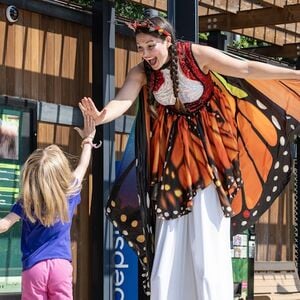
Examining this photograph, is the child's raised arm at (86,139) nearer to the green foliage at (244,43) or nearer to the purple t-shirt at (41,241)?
the purple t-shirt at (41,241)

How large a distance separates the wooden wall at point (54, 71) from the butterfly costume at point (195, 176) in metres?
2.33

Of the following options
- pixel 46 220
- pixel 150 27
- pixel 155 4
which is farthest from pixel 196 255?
pixel 155 4

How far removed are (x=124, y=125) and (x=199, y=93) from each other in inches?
132

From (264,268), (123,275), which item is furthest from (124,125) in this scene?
(264,268)

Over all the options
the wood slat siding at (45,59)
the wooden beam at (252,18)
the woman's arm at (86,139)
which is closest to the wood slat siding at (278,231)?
the wooden beam at (252,18)

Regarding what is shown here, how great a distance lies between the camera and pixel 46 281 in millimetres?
4391

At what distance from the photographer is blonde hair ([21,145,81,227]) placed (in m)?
4.30

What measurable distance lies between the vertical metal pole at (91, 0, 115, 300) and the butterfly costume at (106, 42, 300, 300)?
8.21 feet

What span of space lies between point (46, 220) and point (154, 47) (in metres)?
1.05

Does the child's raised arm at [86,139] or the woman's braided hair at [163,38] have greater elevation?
the woman's braided hair at [163,38]

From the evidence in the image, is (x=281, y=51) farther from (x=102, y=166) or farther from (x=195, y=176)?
(x=195, y=176)

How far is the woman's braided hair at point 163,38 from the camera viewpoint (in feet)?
12.7

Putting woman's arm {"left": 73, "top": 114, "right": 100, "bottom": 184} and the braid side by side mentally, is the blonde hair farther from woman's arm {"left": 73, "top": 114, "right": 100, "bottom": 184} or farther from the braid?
the braid

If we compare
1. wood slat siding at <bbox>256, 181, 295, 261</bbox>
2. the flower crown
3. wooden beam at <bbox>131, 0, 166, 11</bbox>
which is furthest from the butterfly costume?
wood slat siding at <bbox>256, 181, 295, 261</bbox>
